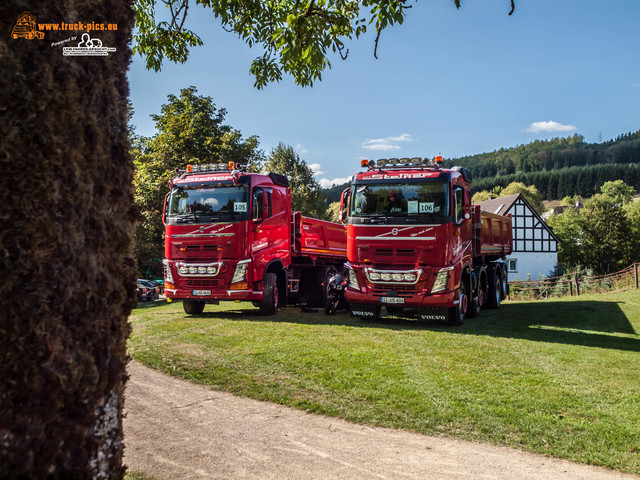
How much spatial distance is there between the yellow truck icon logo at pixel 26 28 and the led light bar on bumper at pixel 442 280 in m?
10.6

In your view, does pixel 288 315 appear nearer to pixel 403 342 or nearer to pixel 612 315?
pixel 403 342

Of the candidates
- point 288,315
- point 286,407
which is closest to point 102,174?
point 286,407

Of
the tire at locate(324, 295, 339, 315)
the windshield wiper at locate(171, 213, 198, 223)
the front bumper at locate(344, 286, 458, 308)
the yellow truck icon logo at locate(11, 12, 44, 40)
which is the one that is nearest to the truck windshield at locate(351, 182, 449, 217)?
the front bumper at locate(344, 286, 458, 308)

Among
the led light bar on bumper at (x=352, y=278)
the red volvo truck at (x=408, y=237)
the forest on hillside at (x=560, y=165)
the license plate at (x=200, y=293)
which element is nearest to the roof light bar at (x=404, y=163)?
the red volvo truck at (x=408, y=237)

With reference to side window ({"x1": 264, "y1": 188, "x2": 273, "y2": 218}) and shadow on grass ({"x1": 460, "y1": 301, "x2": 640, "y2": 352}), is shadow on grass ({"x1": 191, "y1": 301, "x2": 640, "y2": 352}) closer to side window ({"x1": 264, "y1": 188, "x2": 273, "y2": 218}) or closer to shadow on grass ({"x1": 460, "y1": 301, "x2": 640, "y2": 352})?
shadow on grass ({"x1": 460, "y1": 301, "x2": 640, "y2": 352})

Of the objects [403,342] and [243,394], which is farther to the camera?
[403,342]

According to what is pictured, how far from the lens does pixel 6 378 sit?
80.4 inches

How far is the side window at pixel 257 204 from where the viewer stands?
1303 cm

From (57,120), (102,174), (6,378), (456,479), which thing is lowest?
(456,479)

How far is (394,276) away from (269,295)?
3440mm

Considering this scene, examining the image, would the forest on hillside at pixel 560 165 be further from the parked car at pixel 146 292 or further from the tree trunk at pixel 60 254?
the tree trunk at pixel 60 254

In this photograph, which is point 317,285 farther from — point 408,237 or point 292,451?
point 292,451

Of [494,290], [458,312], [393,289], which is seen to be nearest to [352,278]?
[393,289]

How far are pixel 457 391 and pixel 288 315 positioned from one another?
25.6ft
